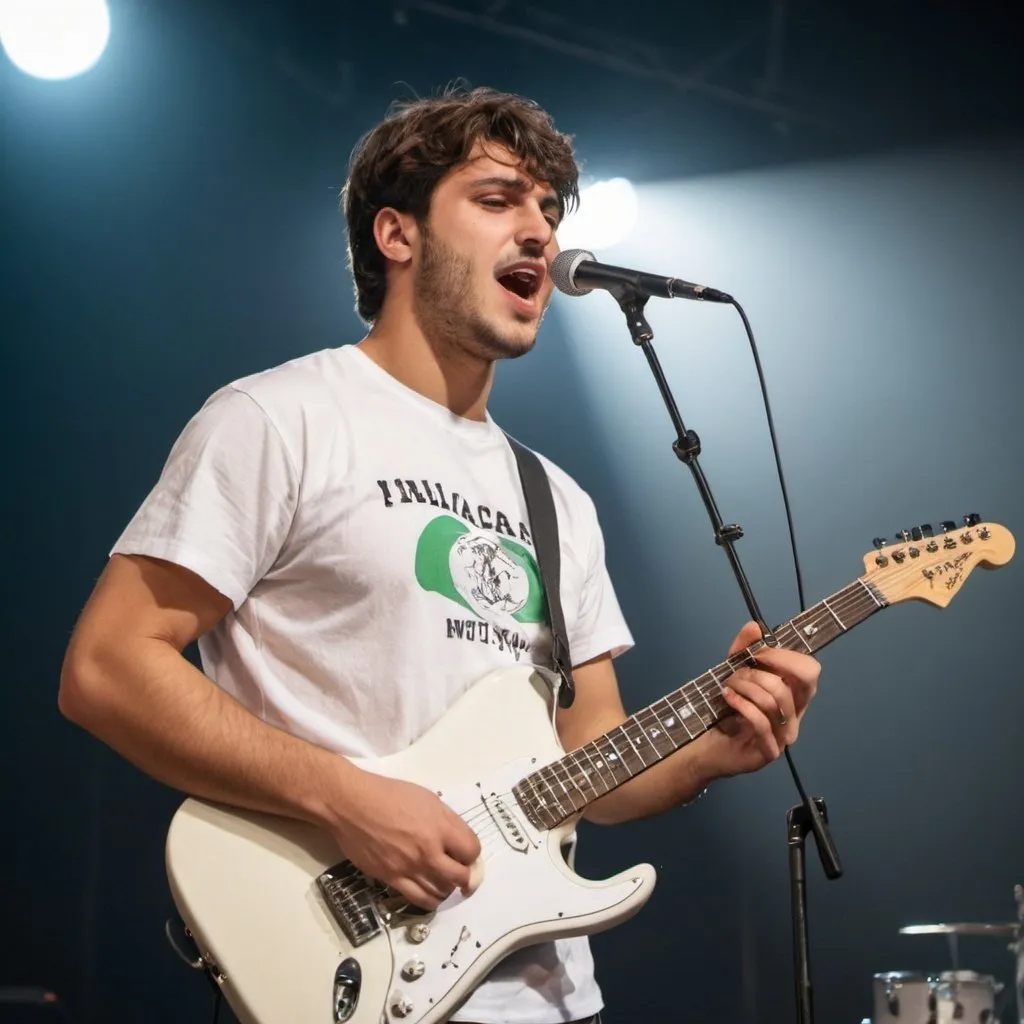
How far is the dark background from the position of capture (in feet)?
11.3

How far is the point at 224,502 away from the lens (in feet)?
6.53

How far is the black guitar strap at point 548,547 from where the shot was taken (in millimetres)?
2266

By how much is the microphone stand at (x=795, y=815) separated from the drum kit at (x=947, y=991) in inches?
70.1

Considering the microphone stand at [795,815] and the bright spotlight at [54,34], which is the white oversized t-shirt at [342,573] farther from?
the bright spotlight at [54,34]

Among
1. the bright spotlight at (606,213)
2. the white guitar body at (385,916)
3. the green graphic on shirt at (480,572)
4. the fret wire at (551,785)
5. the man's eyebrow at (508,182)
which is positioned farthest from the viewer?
the bright spotlight at (606,213)

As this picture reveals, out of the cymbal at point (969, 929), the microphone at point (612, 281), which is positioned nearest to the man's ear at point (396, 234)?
the microphone at point (612, 281)

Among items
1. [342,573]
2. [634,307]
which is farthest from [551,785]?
[634,307]

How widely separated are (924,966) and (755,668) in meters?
2.16

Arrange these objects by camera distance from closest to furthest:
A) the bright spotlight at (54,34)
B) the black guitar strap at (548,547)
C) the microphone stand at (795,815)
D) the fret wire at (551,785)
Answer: the microphone stand at (795,815) < the fret wire at (551,785) < the black guitar strap at (548,547) < the bright spotlight at (54,34)

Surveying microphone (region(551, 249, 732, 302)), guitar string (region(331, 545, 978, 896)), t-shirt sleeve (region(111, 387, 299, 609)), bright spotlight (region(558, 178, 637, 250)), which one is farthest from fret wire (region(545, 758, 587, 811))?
Answer: bright spotlight (region(558, 178, 637, 250))

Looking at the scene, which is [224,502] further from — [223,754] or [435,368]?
[435,368]

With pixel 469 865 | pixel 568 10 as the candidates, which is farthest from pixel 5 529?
pixel 568 10

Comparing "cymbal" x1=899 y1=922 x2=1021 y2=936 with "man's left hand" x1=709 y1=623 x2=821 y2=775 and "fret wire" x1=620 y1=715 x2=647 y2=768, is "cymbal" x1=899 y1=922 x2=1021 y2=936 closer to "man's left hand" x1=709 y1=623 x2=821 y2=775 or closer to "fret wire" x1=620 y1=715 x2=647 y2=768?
"man's left hand" x1=709 y1=623 x2=821 y2=775

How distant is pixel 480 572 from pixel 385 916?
25.5 inches
